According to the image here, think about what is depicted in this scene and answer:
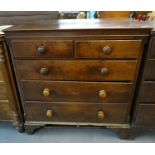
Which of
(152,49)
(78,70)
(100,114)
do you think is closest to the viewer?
(152,49)

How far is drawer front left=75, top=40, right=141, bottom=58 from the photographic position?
981 millimetres

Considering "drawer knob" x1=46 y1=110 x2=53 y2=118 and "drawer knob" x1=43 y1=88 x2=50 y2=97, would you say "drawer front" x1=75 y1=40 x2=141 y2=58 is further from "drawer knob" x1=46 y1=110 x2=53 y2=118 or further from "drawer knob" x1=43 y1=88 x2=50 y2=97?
"drawer knob" x1=46 y1=110 x2=53 y2=118

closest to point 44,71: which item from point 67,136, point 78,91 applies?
point 78,91

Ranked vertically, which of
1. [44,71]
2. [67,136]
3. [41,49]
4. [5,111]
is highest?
[41,49]

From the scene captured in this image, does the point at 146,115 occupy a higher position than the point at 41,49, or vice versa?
the point at 41,49

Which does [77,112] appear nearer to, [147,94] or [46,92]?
[46,92]

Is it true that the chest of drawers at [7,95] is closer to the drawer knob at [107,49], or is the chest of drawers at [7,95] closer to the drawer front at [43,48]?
the drawer front at [43,48]

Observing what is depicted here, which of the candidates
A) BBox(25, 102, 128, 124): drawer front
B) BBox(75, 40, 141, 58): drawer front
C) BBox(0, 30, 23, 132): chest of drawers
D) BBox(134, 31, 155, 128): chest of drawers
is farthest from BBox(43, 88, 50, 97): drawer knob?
BBox(134, 31, 155, 128): chest of drawers

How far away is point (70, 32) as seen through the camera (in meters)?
0.97

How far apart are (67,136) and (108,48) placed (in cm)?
84

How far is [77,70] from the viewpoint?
109 cm

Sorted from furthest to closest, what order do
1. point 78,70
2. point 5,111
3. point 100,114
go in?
point 5,111, point 100,114, point 78,70

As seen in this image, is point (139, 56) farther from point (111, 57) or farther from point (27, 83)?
point (27, 83)

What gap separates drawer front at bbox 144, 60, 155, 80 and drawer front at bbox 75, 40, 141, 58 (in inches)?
3.8
